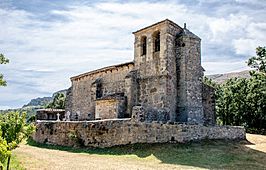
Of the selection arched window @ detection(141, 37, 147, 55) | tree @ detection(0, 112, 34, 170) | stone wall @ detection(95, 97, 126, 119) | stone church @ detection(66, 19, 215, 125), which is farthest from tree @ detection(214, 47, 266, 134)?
tree @ detection(0, 112, 34, 170)

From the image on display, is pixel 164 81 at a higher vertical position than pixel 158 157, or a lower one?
higher

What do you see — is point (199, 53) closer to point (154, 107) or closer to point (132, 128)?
point (154, 107)

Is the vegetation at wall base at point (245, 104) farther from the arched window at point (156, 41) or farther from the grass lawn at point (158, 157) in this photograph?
the grass lawn at point (158, 157)

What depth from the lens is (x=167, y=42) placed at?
92.0 feet

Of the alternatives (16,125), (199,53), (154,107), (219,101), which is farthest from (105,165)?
(219,101)

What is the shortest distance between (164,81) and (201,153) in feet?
29.1

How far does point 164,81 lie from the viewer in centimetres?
2728

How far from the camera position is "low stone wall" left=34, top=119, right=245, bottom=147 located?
2153cm

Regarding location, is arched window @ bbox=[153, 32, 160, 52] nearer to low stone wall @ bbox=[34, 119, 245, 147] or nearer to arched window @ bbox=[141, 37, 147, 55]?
arched window @ bbox=[141, 37, 147, 55]

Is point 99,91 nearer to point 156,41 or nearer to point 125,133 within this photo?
point 156,41

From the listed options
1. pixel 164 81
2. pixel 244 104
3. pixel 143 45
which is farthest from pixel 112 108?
pixel 244 104

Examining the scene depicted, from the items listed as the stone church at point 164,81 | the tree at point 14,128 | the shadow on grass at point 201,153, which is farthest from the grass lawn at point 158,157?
the stone church at point 164,81

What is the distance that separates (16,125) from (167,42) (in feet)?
61.9

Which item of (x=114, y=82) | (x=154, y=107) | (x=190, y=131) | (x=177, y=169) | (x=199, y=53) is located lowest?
(x=177, y=169)
